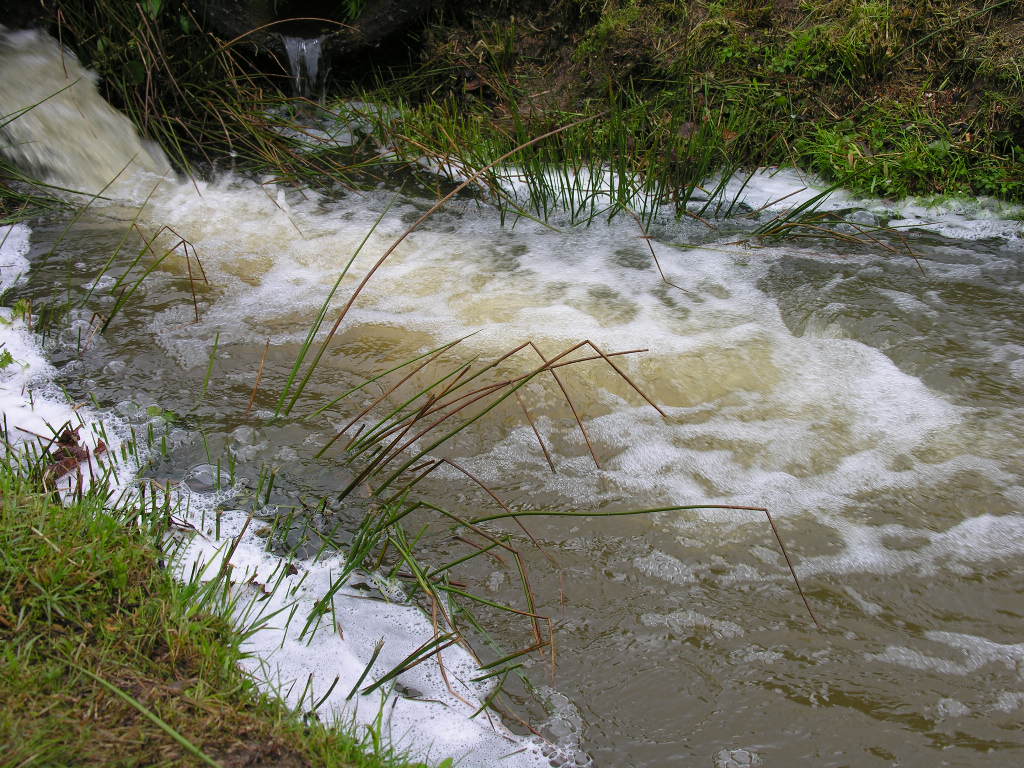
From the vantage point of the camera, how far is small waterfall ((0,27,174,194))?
14.6 ft

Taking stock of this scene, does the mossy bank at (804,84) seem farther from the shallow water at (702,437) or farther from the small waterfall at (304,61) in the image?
the small waterfall at (304,61)

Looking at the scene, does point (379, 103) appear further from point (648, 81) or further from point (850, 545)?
point (850, 545)

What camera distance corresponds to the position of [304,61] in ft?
17.3

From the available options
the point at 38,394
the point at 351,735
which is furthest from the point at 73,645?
the point at 38,394

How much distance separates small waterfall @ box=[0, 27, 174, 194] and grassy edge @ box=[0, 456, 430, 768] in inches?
122

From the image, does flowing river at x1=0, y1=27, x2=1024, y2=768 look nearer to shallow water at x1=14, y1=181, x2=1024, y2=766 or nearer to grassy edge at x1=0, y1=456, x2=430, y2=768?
shallow water at x1=14, y1=181, x2=1024, y2=766

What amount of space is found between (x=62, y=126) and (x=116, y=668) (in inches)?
157

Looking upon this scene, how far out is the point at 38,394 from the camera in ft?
9.23

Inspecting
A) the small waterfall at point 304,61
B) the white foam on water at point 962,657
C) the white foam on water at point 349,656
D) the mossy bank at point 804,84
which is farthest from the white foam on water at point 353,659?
the small waterfall at point 304,61

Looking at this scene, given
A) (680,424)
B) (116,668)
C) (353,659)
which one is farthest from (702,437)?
(116,668)

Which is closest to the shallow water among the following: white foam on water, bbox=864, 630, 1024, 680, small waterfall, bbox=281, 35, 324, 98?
white foam on water, bbox=864, 630, 1024, 680

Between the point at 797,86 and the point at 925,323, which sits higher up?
the point at 797,86

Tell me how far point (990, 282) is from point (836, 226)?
2.72ft

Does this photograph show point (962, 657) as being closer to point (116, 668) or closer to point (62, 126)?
point (116, 668)
